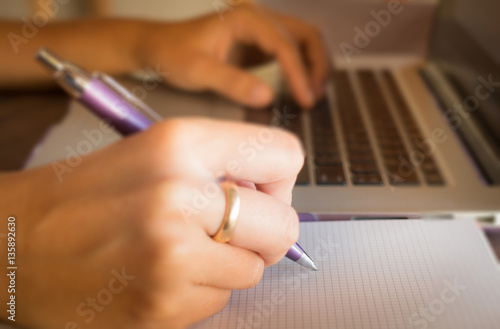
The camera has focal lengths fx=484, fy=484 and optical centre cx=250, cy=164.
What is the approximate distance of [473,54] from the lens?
0.39 meters

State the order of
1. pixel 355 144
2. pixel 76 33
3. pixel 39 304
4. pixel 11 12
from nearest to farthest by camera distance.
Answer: pixel 39 304 < pixel 355 144 < pixel 76 33 < pixel 11 12

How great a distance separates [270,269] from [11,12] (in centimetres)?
94

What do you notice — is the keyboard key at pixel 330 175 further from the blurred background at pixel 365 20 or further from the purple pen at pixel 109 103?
the blurred background at pixel 365 20

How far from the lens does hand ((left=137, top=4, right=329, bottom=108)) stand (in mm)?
408

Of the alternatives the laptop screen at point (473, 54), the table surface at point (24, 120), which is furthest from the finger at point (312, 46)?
the table surface at point (24, 120)

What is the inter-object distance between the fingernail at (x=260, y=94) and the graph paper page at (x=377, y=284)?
0.57 feet

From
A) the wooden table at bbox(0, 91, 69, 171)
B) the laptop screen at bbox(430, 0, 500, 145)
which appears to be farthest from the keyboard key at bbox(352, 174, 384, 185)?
the wooden table at bbox(0, 91, 69, 171)

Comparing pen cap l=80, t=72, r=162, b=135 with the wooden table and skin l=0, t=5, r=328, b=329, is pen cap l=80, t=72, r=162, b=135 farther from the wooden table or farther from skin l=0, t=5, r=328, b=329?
the wooden table

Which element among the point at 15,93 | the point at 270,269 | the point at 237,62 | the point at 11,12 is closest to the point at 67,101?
the point at 15,93

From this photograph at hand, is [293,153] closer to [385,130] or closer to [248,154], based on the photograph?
[248,154]

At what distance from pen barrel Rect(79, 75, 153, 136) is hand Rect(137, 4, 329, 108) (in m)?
0.19

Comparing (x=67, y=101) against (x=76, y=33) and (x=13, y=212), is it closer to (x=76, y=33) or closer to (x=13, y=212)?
(x=76, y=33)

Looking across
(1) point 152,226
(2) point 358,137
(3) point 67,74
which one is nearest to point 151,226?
(1) point 152,226

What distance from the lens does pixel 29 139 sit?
14.1 inches
